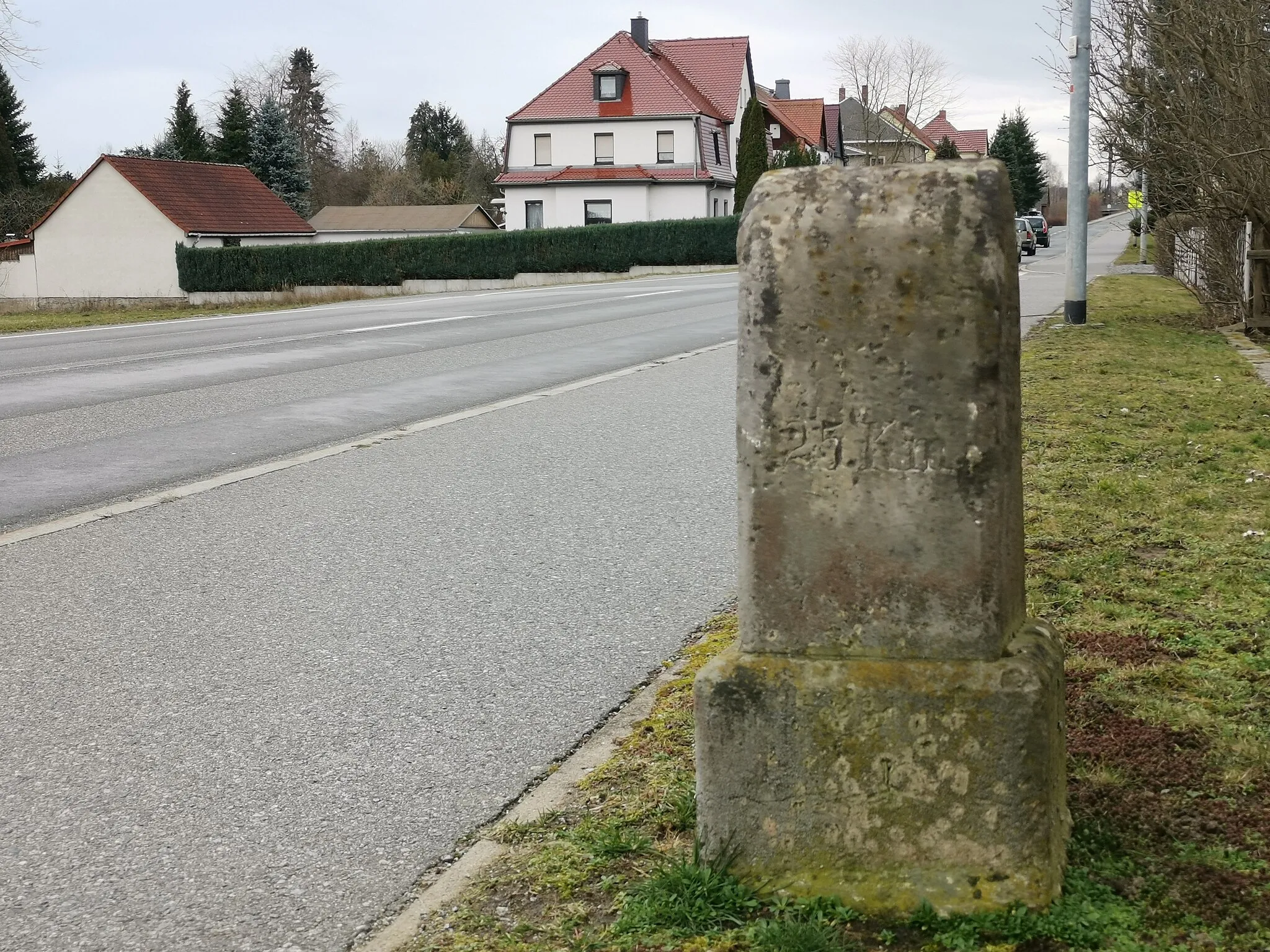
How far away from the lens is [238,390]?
1231cm

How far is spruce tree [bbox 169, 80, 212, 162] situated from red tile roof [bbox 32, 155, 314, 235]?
1479 centimetres

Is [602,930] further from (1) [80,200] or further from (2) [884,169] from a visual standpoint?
(1) [80,200]

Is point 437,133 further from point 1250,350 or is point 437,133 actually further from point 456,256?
point 1250,350

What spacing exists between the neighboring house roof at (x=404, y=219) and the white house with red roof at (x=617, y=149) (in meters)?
20.1

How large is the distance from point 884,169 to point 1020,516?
755 mm

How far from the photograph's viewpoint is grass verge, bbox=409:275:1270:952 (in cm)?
260

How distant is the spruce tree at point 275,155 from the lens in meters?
72.2

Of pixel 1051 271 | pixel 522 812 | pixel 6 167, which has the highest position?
pixel 6 167

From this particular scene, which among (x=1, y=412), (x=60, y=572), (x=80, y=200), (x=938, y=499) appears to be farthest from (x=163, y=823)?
(x=80, y=200)

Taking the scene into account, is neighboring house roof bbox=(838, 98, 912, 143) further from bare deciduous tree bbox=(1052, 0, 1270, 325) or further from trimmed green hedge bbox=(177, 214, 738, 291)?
bare deciduous tree bbox=(1052, 0, 1270, 325)

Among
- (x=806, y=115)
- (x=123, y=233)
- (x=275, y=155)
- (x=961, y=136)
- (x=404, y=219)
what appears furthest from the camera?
(x=961, y=136)

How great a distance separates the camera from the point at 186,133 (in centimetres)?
7206

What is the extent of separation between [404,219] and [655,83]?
28.4 meters

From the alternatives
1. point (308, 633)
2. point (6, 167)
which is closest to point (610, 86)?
point (6, 167)
